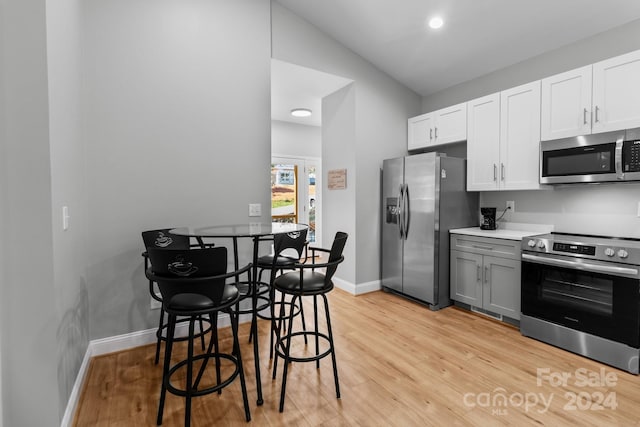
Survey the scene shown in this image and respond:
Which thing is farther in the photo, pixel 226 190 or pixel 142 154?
pixel 226 190

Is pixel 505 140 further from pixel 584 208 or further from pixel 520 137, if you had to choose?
pixel 584 208

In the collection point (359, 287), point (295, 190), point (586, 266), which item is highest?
A: point (295, 190)

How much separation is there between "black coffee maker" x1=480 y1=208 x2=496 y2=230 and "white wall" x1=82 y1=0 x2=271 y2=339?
7.97ft

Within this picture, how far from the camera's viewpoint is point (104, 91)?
99.8 inches

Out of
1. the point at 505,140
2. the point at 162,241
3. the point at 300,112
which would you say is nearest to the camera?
the point at 162,241

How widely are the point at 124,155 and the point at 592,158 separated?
12.7ft

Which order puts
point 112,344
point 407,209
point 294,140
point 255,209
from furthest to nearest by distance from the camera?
point 294,140
point 407,209
point 255,209
point 112,344

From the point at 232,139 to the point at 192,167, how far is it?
46cm

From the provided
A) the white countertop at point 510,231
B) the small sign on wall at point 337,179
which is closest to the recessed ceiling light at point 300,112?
the small sign on wall at point 337,179

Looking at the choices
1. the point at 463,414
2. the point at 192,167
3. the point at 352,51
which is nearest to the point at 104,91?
the point at 192,167

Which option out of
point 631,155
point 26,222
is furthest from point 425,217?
point 26,222

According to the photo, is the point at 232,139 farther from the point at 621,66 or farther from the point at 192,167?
the point at 621,66

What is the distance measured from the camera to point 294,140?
6.22 m

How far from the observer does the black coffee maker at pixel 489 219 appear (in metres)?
3.56
